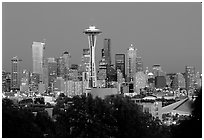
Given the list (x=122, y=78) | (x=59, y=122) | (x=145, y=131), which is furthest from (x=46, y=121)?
(x=122, y=78)

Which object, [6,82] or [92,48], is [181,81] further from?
[6,82]

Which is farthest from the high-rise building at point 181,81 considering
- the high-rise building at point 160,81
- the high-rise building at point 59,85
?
the high-rise building at point 59,85

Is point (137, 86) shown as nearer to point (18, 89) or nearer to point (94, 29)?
point (94, 29)

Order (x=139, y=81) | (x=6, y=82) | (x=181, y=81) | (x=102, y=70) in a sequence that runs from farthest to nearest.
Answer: (x=139, y=81) → (x=102, y=70) → (x=181, y=81) → (x=6, y=82)

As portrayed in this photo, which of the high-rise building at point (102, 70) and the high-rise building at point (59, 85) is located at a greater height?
the high-rise building at point (102, 70)

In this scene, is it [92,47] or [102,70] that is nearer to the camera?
[92,47]

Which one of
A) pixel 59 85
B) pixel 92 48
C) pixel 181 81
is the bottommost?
pixel 59 85

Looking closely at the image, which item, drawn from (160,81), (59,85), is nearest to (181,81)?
(160,81)

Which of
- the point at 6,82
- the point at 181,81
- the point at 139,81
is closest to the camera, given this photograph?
the point at 6,82

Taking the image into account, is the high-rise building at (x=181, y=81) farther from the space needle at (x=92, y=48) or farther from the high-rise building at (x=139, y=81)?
the space needle at (x=92, y=48)

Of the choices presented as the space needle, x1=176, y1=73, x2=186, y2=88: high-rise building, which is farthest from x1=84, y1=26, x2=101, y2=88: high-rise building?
x1=176, y1=73, x2=186, y2=88: high-rise building

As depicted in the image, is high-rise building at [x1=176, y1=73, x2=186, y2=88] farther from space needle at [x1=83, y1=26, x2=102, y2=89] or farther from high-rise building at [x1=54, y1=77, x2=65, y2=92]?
high-rise building at [x1=54, y1=77, x2=65, y2=92]

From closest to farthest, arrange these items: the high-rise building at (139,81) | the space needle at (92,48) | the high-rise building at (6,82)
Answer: the high-rise building at (6,82) < the space needle at (92,48) < the high-rise building at (139,81)
